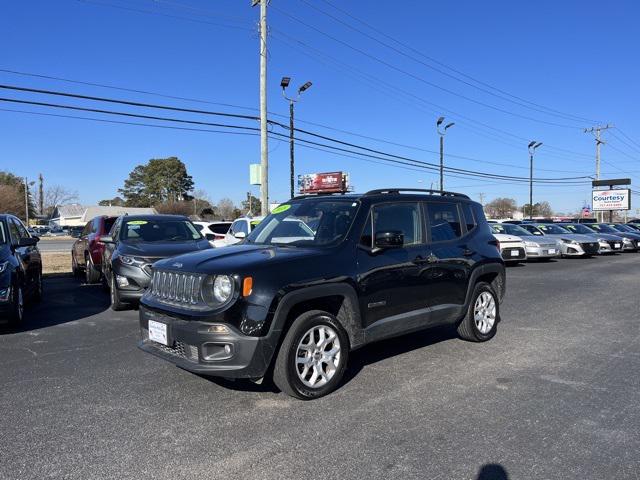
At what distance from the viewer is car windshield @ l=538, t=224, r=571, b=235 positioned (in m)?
21.8

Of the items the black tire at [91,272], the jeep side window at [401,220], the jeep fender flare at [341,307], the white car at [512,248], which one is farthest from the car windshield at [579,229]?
the jeep fender flare at [341,307]

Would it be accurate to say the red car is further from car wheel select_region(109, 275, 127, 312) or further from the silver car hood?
the silver car hood

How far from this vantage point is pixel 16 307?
7168 millimetres

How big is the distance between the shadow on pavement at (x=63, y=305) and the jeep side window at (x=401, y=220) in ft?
18.1

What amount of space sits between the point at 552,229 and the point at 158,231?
59.6 ft

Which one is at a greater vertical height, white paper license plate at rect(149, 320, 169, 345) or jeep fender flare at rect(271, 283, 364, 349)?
jeep fender flare at rect(271, 283, 364, 349)

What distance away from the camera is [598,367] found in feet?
17.7

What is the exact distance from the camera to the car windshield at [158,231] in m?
9.73

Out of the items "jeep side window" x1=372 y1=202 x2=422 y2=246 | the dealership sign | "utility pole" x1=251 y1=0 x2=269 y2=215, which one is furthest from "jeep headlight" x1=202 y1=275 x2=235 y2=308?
the dealership sign

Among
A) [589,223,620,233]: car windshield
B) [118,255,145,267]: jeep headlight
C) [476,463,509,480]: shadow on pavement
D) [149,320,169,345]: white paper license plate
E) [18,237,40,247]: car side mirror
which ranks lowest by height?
[476,463,509,480]: shadow on pavement

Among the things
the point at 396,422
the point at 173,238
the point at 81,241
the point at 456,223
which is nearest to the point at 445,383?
the point at 396,422

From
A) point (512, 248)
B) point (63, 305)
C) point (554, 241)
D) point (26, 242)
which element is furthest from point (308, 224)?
point (554, 241)

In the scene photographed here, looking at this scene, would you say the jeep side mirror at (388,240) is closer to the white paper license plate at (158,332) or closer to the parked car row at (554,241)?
the white paper license plate at (158,332)

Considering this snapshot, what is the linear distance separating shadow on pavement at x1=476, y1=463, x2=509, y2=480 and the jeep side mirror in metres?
2.20
